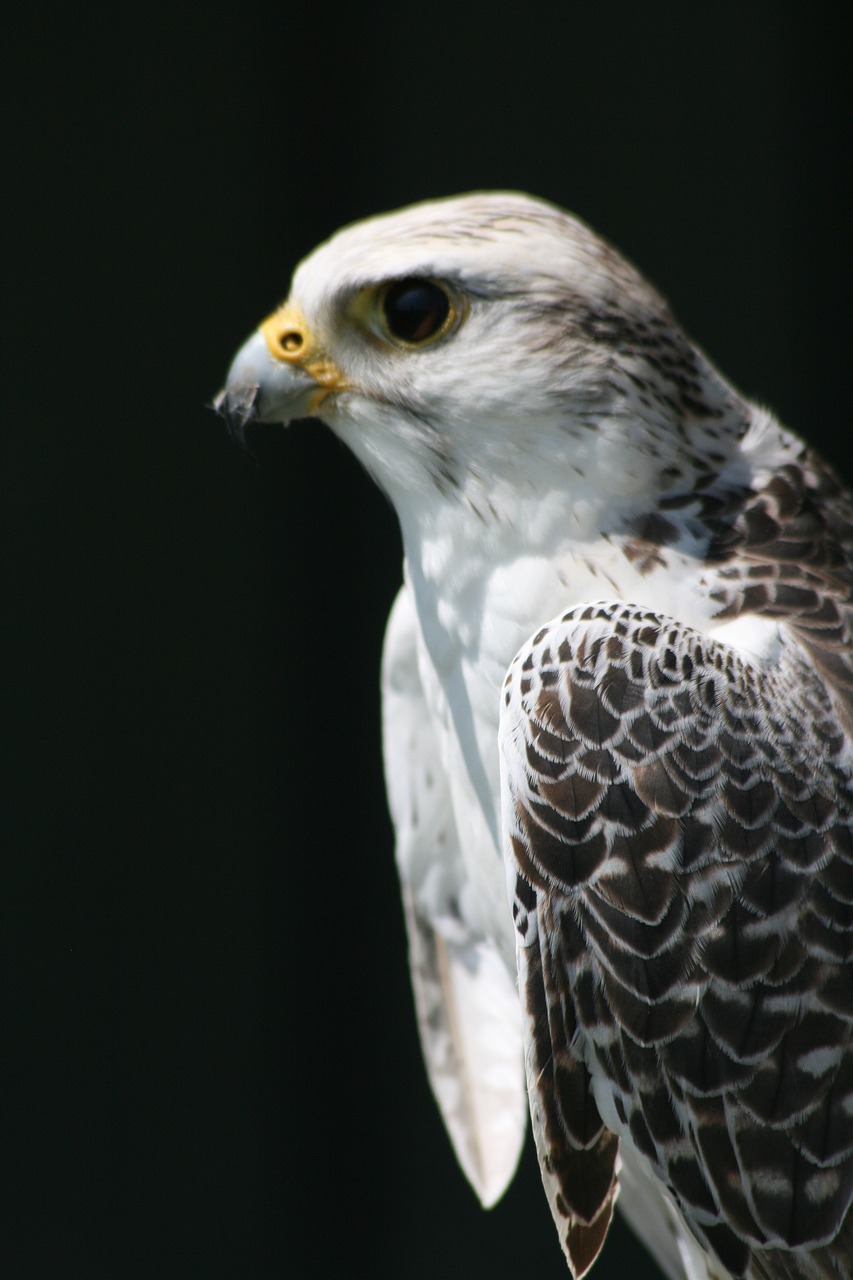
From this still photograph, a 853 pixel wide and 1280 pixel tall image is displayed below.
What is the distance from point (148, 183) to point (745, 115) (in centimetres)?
168

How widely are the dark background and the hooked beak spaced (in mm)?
1087

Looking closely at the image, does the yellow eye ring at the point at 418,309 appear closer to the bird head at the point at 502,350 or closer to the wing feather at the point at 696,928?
the bird head at the point at 502,350

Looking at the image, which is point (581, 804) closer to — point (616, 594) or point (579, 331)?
point (616, 594)

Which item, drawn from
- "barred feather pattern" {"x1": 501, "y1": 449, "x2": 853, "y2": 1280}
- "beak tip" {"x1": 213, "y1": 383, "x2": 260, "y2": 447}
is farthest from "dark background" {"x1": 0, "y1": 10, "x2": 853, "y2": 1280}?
"barred feather pattern" {"x1": 501, "y1": 449, "x2": 853, "y2": 1280}

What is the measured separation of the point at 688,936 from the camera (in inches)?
54.9

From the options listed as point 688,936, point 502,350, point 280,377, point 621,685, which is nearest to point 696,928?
point 688,936

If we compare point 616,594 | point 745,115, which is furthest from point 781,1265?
point 745,115

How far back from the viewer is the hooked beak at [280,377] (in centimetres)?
171

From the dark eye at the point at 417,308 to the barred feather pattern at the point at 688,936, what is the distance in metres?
0.43

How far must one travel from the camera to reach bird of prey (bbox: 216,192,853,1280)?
1.40 m

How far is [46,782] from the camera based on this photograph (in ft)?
9.26

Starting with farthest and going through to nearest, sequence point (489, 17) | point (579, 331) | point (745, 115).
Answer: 1. point (745, 115)
2. point (489, 17)
3. point (579, 331)

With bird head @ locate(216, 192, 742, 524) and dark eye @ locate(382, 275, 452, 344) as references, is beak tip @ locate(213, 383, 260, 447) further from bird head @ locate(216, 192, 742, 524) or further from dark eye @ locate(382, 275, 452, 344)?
dark eye @ locate(382, 275, 452, 344)

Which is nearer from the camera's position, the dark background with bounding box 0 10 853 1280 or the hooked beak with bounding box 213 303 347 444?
the hooked beak with bounding box 213 303 347 444
